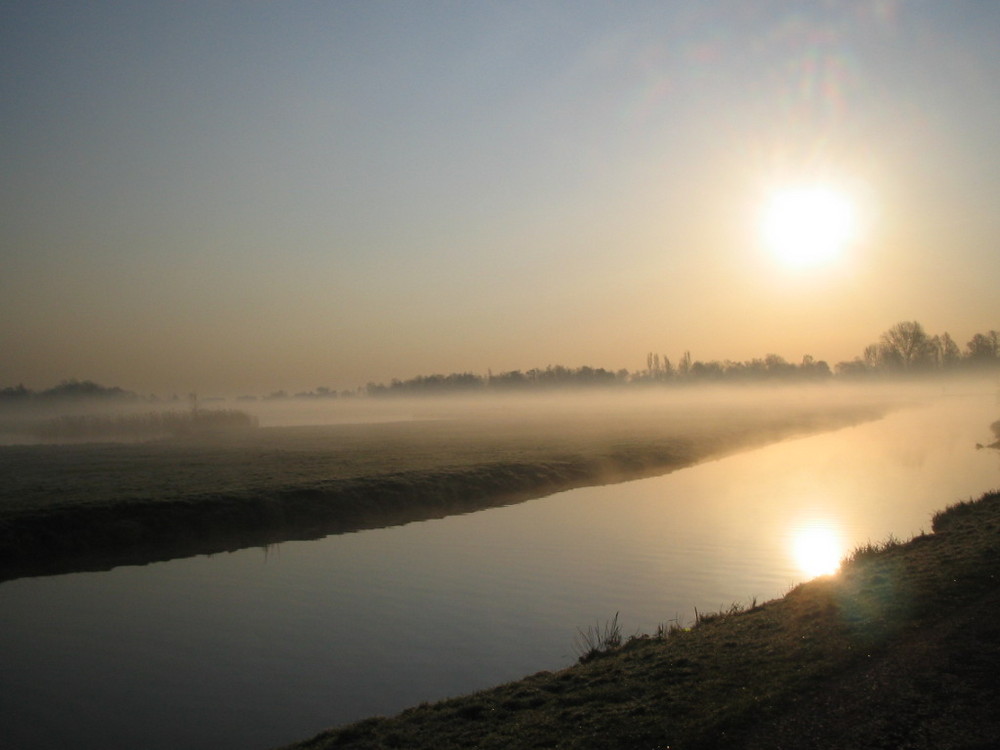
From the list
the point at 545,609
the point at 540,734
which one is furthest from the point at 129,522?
the point at 540,734

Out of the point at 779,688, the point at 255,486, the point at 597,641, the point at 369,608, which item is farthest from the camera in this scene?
the point at 255,486

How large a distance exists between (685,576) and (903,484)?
22.5 meters

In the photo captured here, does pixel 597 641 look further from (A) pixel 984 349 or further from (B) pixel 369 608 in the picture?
(A) pixel 984 349

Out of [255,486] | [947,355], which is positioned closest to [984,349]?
[947,355]

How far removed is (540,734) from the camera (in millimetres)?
9266

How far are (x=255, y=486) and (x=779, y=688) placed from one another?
2593cm

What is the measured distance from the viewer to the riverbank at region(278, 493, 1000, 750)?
846 centimetres

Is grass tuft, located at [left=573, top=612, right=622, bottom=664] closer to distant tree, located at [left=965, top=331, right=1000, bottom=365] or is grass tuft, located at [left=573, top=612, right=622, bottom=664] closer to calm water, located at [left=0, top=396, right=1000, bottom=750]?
calm water, located at [left=0, top=396, right=1000, bottom=750]

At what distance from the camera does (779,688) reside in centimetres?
962

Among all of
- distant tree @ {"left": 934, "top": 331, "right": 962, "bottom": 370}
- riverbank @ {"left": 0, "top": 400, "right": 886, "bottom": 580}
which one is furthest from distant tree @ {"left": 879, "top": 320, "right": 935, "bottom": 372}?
riverbank @ {"left": 0, "top": 400, "right": 886, "bottom": 580}

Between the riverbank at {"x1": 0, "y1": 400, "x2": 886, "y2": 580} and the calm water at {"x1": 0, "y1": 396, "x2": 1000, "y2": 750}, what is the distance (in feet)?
Result: 7.79

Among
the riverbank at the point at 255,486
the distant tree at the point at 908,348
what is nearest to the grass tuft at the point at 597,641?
the riverbank at the point at 255,486

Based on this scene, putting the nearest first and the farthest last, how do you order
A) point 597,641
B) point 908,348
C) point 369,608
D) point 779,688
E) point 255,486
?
point 779,688, point 597,641, point 369,608, point 255,486, point 908,348

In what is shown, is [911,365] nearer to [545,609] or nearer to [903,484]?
[903,484]
